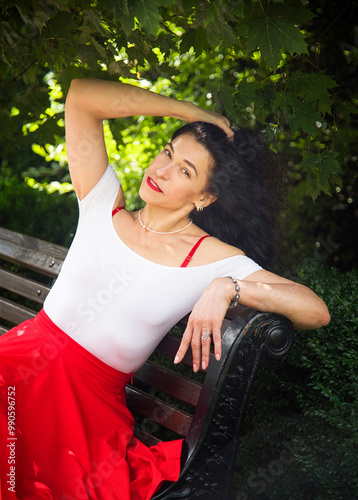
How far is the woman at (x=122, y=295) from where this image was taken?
193 cm

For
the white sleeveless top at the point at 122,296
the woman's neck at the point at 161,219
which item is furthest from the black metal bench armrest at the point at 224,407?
the woman's neck at the point at 161,219

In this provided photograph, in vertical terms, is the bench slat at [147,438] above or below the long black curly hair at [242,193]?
below

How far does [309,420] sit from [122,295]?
105cm

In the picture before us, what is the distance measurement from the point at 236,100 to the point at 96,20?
722mm

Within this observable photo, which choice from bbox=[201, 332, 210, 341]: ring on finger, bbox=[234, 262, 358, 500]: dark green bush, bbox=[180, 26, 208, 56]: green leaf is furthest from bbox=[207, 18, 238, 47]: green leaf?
bbox=[234, 262, 358, 500]: dark green bush

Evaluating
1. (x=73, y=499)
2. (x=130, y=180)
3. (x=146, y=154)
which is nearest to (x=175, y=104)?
(x=73, y=499)

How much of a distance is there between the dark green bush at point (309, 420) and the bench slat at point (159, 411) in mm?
492

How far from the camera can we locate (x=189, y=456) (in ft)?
6.21

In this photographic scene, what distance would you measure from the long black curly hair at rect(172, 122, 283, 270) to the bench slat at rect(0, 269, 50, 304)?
3.06ft

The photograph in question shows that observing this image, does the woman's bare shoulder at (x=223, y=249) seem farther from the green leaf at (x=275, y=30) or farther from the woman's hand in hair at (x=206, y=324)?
the green leaf at (x=275, y=30)

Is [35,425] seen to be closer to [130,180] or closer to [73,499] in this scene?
[73,499]

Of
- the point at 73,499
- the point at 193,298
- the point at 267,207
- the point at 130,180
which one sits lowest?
the point at 130,180

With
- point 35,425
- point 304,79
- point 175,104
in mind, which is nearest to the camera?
point 35,425

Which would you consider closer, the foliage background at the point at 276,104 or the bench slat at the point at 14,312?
the foliage background at the point at 276,104
